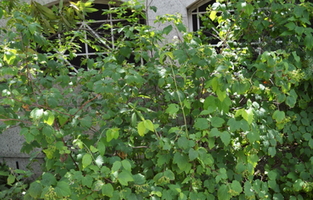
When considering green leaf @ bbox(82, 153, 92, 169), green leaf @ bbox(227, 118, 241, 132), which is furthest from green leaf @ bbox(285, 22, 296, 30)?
green leaf @ bbox(82, 153, 92, 169)

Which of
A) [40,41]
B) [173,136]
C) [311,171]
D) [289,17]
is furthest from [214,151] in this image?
[40,41]

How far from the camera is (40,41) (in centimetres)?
211

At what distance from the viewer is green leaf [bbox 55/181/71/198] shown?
65.1 inches

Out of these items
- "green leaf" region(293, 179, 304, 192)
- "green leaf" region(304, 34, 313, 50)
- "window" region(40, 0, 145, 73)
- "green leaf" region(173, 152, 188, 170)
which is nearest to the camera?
"green leaf" region(173, 152, 188, 170)

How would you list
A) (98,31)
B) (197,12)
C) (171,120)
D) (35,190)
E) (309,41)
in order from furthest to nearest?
1. (98,31)
2. (197,12)
3. (171,120)
4. (309,41)
5. (35,190)

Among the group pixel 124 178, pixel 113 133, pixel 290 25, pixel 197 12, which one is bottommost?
pixel 124 178

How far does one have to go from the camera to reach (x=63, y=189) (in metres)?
1.67

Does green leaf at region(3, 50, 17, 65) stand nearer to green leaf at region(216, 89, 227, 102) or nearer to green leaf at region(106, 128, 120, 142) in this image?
green leaf at region(106, 128, 120, 142)

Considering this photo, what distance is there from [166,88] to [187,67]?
41cm

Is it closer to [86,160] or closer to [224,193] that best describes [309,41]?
[224,193]

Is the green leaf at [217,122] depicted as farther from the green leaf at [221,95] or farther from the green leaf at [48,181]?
the green leaf at [48,181]

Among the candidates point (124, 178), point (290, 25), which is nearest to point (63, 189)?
point (124, 178)

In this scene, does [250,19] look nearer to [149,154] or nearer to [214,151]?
[214,151]

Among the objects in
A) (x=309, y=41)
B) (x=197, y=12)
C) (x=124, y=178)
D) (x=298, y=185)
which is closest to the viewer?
(x=124, y=178)
